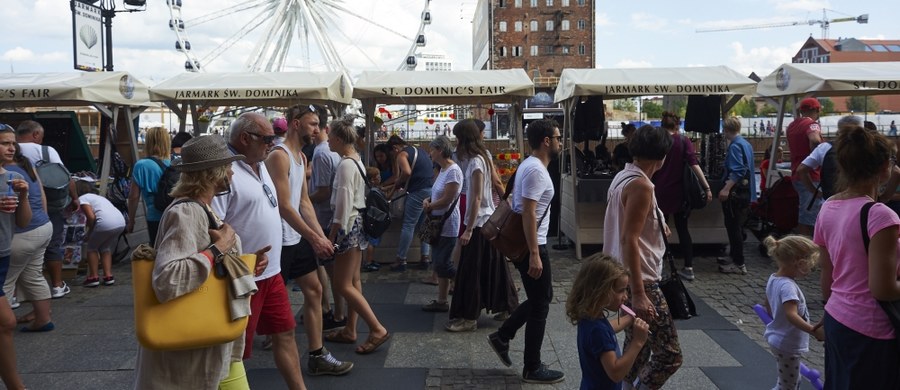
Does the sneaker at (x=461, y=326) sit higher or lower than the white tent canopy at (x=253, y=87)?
lower

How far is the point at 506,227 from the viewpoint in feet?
15.1

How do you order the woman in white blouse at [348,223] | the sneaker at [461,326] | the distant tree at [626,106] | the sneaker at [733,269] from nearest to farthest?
the woman in white blouse at [348,223], the sneaker at [461,326], the sneaker at [733,269], the distant tree at [626,106]

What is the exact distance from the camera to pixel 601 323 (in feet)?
10.8

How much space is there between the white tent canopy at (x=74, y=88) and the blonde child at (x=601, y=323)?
7.56 m

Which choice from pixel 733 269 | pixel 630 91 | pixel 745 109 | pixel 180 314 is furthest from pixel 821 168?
pixel 745 109

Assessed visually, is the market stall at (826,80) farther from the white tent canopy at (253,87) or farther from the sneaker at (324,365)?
the sneaker at (324,365)

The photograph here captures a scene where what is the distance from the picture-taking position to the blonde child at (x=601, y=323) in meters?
3.20

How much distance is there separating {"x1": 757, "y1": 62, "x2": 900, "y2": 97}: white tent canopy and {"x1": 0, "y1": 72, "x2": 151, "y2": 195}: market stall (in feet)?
27.6

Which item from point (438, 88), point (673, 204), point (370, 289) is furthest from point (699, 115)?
point (370, 289)

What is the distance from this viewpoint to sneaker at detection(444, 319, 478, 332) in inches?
235

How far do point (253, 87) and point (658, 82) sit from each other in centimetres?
546

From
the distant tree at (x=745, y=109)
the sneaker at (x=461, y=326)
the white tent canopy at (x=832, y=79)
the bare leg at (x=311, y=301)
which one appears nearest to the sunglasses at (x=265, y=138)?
the bare leg at (x=311, y=301)

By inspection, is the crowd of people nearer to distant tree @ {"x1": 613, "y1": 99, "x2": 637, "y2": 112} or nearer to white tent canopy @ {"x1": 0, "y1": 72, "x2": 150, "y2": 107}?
white tent canopy @ {"x1": 0, "y1": 72, "x2": 150, "y2": 107}

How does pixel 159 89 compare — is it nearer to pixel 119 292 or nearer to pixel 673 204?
pixel 119 292
